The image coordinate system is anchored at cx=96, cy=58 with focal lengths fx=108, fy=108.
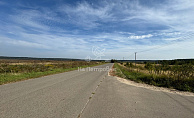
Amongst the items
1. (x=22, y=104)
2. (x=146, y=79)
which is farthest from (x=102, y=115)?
(x=146, y=79)

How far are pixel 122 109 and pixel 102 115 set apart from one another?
2.96 feet

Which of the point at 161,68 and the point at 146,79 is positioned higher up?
the point at 161,68

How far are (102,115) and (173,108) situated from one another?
112 inches

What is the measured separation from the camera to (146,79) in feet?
34.3

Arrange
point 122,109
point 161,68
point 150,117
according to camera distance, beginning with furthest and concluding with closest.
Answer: point 161,68
point 122,109
point 150,117

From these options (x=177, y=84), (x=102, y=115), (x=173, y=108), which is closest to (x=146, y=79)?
(x=177, y=84)

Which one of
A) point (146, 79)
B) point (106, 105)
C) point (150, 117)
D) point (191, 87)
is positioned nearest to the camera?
point (150, 117)

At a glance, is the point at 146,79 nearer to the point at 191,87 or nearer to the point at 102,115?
the point at 191,87

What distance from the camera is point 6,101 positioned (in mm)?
4484

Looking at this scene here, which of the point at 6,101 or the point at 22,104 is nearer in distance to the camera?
the point at 22,104

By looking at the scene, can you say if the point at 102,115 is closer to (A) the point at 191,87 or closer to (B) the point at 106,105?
(B) the point at 106,105

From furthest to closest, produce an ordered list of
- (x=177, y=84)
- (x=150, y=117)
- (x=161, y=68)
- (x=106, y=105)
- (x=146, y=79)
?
(x=161, y=68), (x=146, y=79), (x=177, y=84), (x=106, y=105), (x=150, y=117)

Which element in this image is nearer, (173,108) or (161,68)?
(173,108)

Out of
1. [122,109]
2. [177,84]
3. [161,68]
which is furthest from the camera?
[161,68]
